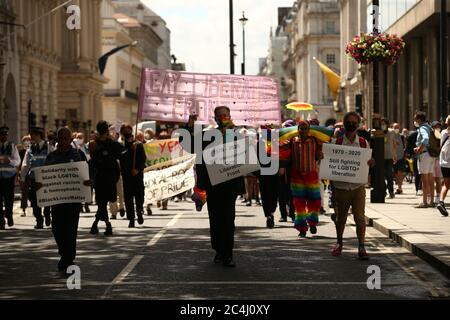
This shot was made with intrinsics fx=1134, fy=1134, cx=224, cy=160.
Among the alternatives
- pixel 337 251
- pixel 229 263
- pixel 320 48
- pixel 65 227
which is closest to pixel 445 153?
pixel 337 251

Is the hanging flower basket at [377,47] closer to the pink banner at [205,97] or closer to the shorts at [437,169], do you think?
the pink banner at [205,97]

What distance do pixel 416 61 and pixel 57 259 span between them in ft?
134

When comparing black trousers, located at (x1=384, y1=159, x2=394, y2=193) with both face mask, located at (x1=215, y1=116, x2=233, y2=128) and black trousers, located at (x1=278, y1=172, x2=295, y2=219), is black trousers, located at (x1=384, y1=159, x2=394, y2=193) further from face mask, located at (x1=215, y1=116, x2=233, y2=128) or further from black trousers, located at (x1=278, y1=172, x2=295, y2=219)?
face mask, located at (x1=215, y1=116, x2=233, y2=128)

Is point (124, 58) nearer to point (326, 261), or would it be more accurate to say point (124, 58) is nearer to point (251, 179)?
point (251, 179)

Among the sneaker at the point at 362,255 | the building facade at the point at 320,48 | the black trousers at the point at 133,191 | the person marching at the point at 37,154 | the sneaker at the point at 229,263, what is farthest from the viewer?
the building facade at the point at 320,48

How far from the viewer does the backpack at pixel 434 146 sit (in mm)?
21969

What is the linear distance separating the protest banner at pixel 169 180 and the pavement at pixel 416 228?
3.95 metres

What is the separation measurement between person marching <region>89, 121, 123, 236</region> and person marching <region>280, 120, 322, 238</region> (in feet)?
9.73

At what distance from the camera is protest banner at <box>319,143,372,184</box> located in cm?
1403

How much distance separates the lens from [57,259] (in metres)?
14.4

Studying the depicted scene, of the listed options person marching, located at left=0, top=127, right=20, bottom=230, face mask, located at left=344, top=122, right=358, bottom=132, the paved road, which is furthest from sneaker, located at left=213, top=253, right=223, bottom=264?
person marching, located at left=0, top=127, right=20, bottom=230

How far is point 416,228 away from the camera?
17156 mm

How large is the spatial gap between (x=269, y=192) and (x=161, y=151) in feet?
21.4

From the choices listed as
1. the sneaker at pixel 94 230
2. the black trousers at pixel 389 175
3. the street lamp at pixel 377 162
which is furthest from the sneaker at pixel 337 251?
the black trousers at pixel 389 175
